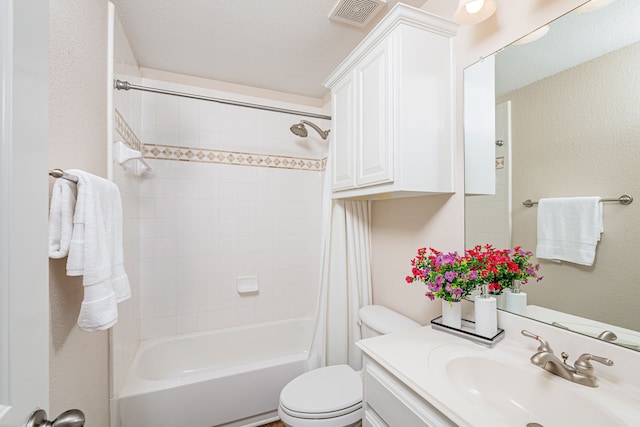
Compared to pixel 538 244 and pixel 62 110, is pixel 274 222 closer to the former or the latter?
pixel 62 110

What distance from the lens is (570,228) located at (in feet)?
3.00

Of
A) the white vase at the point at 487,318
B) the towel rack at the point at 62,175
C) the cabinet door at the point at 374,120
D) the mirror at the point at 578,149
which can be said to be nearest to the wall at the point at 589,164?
the mirror at the point at 578,149

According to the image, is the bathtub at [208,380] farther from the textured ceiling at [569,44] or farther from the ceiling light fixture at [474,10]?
the ceiling light fixture at [474,10]

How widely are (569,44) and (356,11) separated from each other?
0.98 m

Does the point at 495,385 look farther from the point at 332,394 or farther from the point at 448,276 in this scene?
the point at 332,394

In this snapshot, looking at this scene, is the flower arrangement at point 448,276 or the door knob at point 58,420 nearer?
the door knob at point 58,420

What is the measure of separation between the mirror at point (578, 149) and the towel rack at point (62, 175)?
4.80 feet

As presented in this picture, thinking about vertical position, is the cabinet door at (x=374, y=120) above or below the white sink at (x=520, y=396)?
above

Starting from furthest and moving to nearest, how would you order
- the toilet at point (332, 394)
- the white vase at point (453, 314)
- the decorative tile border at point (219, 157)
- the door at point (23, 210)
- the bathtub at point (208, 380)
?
the decorative tile border at point (219, 157) < the bathtub at point (208, 380) < the toilet at point (332, 394) < the white vase at point (453, 314) < the door at point (23, 210)

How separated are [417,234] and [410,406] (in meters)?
0.91

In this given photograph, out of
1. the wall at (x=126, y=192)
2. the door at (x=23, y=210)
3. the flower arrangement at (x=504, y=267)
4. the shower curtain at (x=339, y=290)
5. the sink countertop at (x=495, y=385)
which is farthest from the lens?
the shower curtain at (x=339, y=290)

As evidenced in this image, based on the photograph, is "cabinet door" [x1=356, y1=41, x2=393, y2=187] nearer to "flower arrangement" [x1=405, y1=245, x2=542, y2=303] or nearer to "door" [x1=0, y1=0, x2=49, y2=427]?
"flower arrangement" [x1=405, y1=245, x2=542, y2=303]

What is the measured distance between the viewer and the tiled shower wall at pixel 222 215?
2123 mm

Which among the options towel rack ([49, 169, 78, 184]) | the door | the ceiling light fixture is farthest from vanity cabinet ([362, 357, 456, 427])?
the ceiling light fixture
